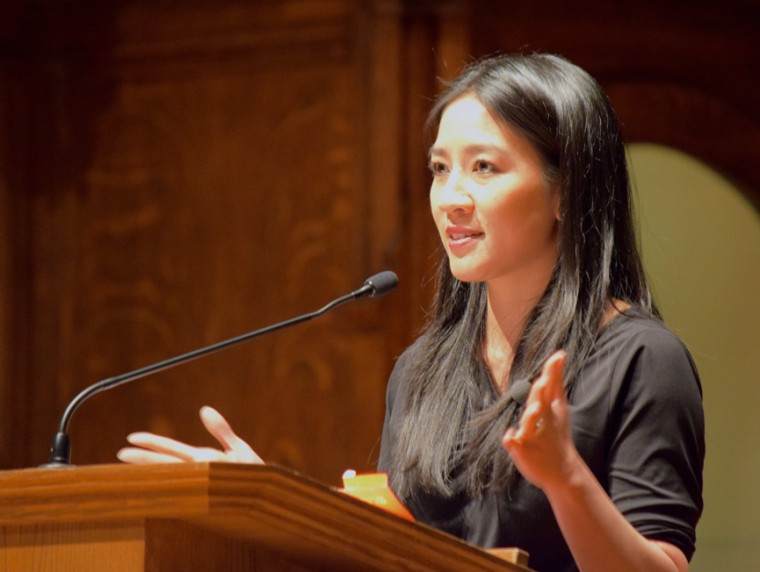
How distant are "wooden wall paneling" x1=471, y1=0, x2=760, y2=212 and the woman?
6.29 feet

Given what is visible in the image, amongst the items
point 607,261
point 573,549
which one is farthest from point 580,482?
point 607,261

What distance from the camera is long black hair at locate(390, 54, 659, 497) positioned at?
2186 mm

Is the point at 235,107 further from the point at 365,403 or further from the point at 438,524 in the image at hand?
the point at 438,524

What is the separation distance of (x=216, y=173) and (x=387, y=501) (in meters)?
2.82

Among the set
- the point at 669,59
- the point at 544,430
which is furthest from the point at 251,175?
the point at 544,430

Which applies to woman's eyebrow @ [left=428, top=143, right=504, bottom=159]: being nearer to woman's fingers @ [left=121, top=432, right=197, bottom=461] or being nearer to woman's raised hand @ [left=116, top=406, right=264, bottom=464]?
woman's raised hand @ [left=116, top=406, right=264, bottom=464]

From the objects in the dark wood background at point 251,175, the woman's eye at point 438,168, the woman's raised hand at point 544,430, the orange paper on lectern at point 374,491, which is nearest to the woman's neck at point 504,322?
the woman's eye at point 438,168

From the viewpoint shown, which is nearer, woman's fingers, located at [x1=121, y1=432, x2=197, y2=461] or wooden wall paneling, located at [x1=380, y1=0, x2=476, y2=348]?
woman's fingers, located at [x1=121, y1=432, x2=197, y2=461]

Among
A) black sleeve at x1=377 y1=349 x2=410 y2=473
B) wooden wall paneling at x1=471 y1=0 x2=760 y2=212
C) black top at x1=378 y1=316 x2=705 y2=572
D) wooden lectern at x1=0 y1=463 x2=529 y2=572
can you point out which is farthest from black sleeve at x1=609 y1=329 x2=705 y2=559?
wooden wall paneling at x1=471 y1=0 x2=760 y2=212

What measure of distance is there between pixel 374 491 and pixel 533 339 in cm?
51

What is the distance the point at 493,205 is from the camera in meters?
2.22

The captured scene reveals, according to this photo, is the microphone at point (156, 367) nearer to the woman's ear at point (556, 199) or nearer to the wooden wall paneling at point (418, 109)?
the woman's ear at point (556, 199)

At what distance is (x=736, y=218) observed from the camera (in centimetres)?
444

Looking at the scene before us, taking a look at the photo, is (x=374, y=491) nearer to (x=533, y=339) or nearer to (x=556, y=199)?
(x=533, y=339)
